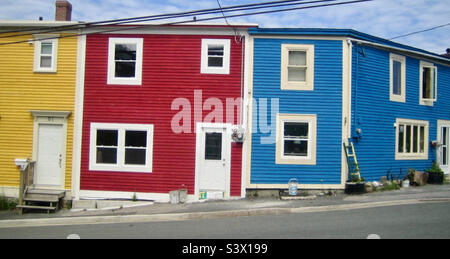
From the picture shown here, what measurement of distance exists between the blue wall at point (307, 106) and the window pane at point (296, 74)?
1.47 ft

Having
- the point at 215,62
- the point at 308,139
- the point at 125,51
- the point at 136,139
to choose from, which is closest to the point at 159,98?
the point at 136,139

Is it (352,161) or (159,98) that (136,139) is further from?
(352,161)

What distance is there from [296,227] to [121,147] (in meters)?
7.47

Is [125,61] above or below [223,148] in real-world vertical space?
above

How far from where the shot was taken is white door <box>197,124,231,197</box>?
38.7 feet

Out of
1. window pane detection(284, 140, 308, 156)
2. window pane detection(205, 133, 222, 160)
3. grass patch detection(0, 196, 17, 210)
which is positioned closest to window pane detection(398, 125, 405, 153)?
window pane detection(284, 140, 308, 156)

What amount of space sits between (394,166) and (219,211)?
809 centimetres

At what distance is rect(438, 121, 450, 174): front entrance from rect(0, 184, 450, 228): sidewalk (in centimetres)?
377

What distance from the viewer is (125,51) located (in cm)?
1241

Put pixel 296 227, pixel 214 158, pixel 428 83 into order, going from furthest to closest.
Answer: pixel 428 83, pixel 214 158, pixel 296 227

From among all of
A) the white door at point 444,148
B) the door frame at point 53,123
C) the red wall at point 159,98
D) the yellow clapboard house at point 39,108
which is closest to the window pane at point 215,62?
the red wall at point 159,98

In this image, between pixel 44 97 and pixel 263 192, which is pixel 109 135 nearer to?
pixel 44 97

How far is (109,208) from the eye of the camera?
11500mm
